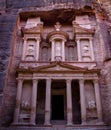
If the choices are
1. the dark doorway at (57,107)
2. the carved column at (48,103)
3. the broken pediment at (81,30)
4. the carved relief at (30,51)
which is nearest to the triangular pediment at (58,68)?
the carved column at (48,103)

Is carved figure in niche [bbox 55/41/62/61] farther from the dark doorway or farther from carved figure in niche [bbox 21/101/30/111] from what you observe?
carved figure in niche [bbox 21/101/30/111]

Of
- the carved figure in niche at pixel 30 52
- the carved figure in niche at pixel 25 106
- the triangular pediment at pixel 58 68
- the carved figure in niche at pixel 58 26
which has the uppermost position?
the carved figure in niche at pixel 58 26

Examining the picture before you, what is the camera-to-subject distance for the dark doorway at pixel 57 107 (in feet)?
43.5

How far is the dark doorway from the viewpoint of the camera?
13.3m

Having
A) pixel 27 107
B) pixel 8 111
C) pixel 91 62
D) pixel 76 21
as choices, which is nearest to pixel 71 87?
pixel 91 62

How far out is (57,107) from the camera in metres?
13.6

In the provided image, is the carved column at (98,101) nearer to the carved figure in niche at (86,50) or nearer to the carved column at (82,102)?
the carved column at (82,102)

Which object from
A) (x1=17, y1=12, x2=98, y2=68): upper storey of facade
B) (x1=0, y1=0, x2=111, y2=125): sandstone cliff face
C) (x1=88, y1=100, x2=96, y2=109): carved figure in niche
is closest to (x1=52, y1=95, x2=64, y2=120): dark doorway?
(x1=88, y1=100, x2=96, y2=109): carved figure in niche

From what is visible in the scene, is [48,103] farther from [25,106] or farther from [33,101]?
[25,106]

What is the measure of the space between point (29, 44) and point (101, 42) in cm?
466

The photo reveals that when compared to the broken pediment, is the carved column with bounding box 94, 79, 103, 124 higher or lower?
lower

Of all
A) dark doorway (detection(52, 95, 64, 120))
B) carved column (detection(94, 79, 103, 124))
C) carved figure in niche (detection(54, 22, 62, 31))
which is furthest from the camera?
carved figure in niche (detection(54, 22, 62, 31))

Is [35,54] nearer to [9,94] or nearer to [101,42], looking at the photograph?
[9,94]

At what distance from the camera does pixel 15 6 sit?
17.2 m
